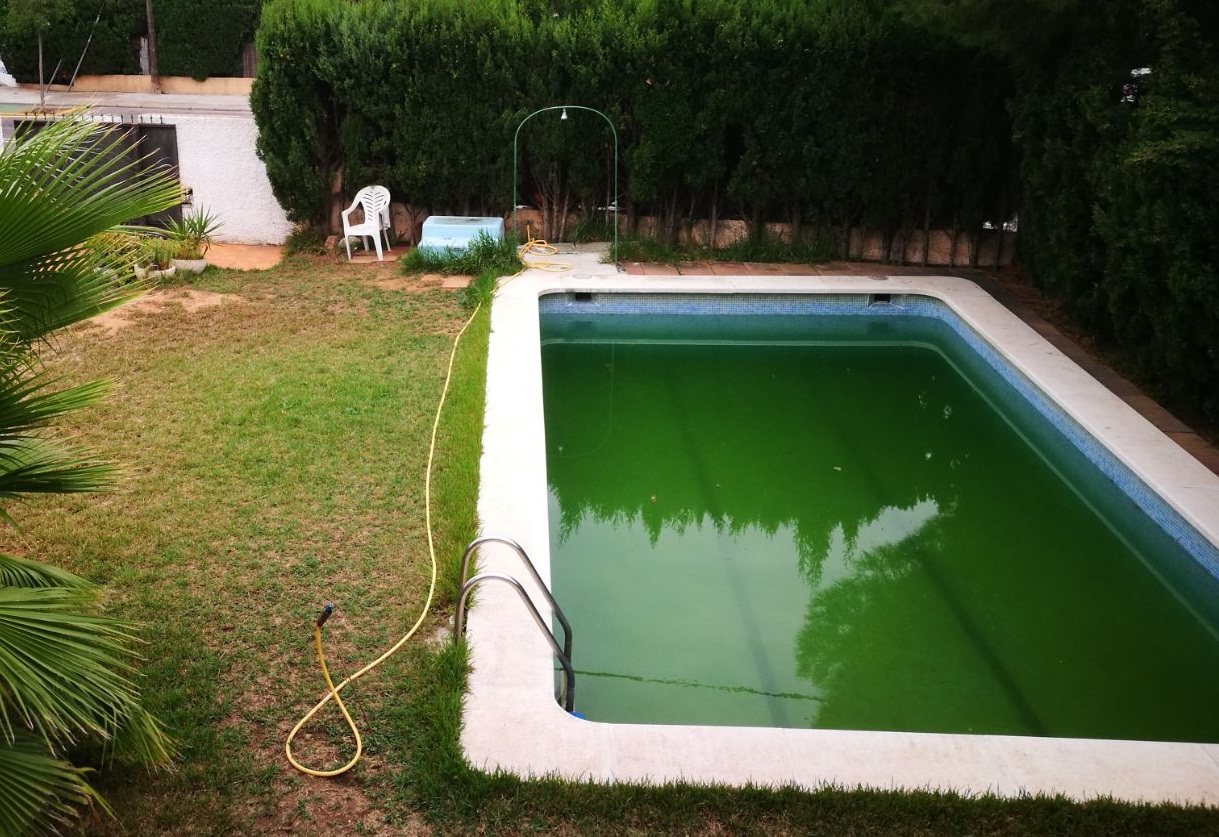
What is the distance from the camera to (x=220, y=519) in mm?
5520

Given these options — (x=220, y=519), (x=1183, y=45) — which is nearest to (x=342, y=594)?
(x=220, y=519)

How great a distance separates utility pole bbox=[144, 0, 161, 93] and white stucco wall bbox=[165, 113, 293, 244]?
1366 cm

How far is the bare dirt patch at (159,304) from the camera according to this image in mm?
8594

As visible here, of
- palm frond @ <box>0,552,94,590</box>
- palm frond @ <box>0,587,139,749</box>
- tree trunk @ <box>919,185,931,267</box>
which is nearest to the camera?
palm frond @ <box>0,587,139,749</box>

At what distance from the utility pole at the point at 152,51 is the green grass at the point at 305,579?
17.0m

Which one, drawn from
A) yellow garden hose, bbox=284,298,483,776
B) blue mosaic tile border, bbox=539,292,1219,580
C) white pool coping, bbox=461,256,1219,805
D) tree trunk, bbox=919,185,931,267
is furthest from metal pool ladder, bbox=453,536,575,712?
tree trunk, bbox=919,185,931,267

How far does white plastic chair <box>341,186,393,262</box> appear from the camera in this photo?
35.9ft

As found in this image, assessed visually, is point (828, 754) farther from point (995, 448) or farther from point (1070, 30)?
point (1070, 30)

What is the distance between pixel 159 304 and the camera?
30.0ft

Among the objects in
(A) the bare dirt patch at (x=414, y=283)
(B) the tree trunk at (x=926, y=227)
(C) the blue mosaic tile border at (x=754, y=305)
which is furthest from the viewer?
(B) the tree trunk at (x=926, y=227)

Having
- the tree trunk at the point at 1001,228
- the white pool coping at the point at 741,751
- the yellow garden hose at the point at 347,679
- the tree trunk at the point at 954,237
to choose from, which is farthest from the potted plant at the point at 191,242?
the tree trunk at the point at 1001,228

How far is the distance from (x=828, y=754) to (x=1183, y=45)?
5538 mm

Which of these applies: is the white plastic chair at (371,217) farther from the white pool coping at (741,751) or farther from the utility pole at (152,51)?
the utility pole at (152,51)

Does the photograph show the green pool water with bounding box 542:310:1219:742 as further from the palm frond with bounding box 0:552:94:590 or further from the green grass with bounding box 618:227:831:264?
the green grass with bounding box 618:227:831:264
